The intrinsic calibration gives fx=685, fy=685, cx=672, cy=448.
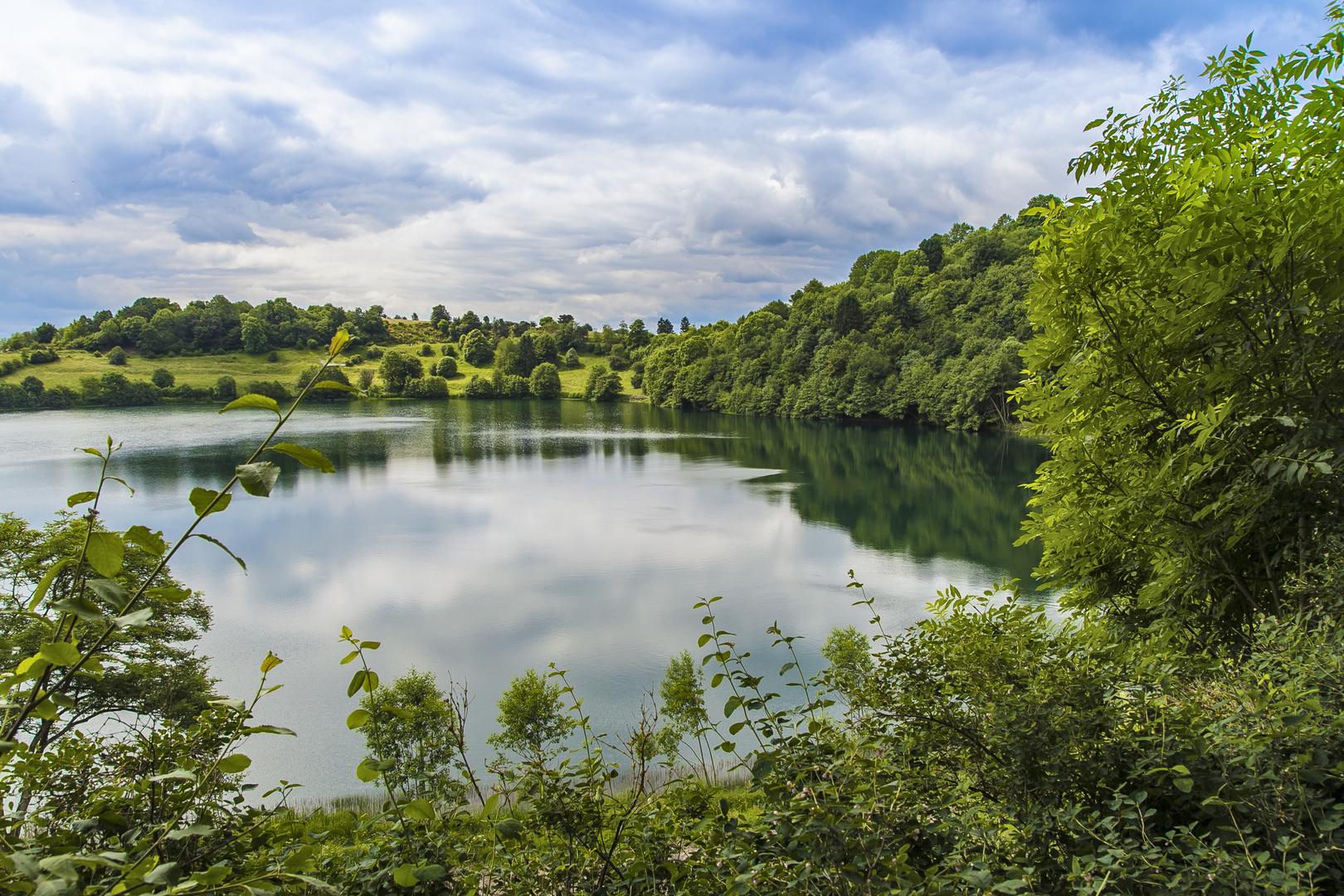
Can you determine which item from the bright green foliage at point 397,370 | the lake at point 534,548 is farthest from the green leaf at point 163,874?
the bright green foliage at point 397,370

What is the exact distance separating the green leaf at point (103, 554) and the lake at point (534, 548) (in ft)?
26.0

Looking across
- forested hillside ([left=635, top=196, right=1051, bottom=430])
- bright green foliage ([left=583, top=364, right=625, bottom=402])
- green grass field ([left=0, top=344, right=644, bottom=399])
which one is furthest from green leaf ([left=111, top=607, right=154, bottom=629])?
bright green foliage ([left=583, top=364, right=625, bottom=402])

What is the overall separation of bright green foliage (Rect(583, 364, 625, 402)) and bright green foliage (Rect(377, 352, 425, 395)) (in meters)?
26.0

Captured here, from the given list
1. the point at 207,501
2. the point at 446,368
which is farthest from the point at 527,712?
the point at 446,368

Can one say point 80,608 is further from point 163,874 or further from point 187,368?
point 187,368

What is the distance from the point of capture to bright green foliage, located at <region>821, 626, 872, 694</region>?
396 cm

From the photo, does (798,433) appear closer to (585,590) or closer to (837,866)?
(585,590)

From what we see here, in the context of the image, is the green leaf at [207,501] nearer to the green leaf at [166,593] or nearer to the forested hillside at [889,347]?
the green leaf at [166,593]

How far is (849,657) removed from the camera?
32.4ft

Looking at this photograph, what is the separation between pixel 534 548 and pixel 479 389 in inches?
3210

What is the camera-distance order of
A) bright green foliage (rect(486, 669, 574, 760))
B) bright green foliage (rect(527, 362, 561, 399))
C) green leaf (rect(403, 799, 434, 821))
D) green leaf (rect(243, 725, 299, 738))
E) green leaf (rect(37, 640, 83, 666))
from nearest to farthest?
green leaf (rect(37, 640, 83, 666))
green leaf (rect(243, 725, 299, 738))
green leaf (rect(403, 799, 434, 821))
bright green foliage (rect(486, 669, 574, 760))
bright green foliage (rect(527, 362, 561, 399))

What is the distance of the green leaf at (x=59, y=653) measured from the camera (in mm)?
917

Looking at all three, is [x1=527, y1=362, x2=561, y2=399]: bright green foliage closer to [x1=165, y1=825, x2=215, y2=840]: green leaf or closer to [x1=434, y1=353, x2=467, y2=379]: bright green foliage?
[x1=434, y1=353, x2=467, y2=379]: bright green foliage

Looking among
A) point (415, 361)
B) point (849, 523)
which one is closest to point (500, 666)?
point (849, 523)
